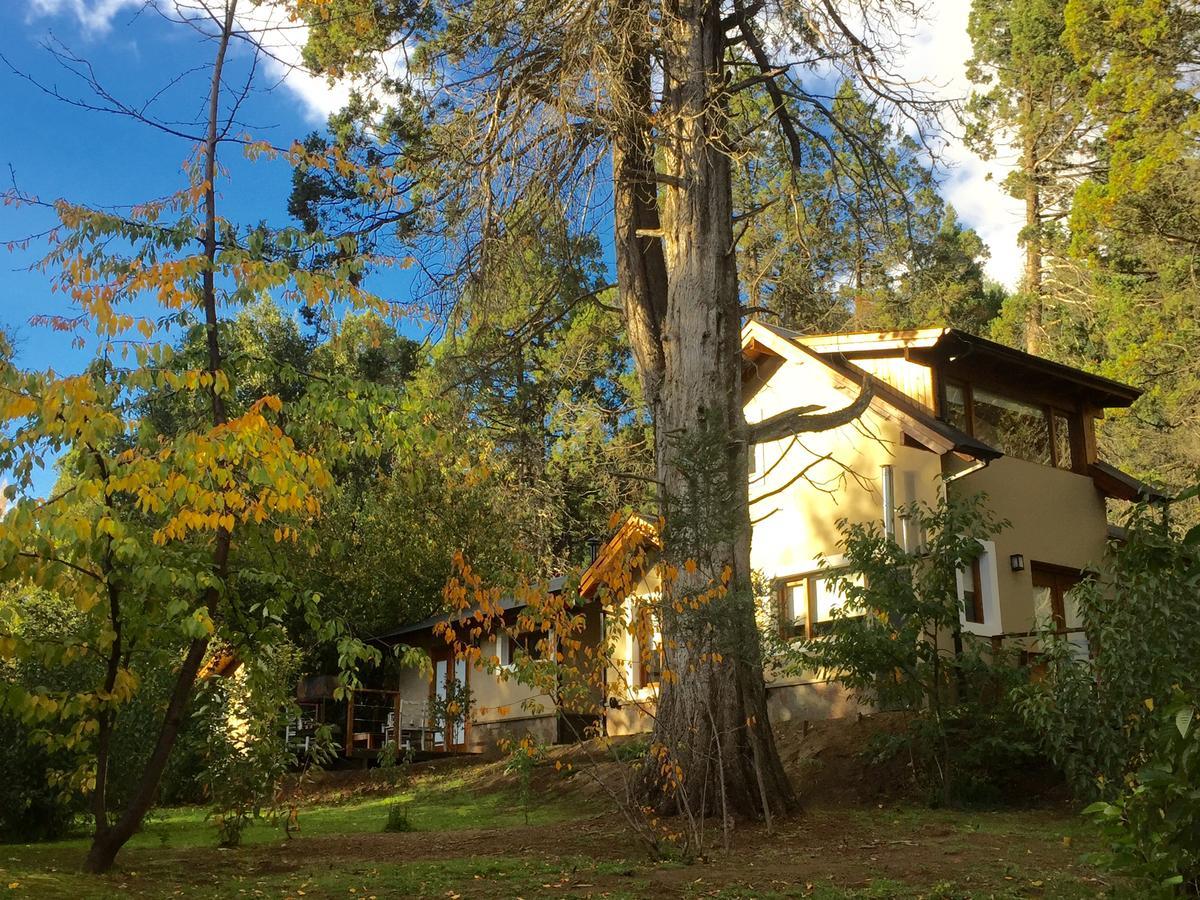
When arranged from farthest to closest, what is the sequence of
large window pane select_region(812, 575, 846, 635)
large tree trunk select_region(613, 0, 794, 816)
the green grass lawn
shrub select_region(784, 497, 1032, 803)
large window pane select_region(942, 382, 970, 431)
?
large window pane select_region(942, 382, 970, 431)
large window pane select_region(812, 575, 846, 635)
shrub select_region(784, 497, 1032, 803)
large tree trunk select_region(613, 0, 794, 816)
the green grass lawn

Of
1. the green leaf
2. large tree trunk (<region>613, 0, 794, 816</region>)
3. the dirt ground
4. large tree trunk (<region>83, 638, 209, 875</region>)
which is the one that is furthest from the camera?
large tree trunk (<region>613, 0, 794, 816</region>)

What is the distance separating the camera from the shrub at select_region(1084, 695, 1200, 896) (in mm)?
4371

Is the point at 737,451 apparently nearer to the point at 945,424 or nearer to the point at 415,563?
the point at 945,424

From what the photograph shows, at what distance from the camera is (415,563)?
26.4 meters

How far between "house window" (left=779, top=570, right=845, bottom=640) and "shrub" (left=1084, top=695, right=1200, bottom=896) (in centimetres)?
1197

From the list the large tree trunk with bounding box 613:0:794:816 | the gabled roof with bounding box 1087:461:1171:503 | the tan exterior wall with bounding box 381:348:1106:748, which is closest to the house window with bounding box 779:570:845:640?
the tan exterior wall with bounding box 381:348:1106:748

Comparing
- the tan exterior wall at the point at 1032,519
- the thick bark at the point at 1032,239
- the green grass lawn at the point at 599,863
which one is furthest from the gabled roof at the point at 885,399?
the thick bark at the point at 1032,239

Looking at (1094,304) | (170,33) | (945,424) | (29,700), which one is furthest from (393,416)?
(1094,304)

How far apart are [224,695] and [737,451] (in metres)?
5.67

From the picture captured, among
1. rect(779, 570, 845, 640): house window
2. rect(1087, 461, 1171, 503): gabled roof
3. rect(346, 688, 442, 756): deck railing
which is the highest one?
rect(1087, 461, 1171, 503): gabled roof

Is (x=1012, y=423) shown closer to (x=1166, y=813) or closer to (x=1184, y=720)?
(x=1166, y=813)

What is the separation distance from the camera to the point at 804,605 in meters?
17.8

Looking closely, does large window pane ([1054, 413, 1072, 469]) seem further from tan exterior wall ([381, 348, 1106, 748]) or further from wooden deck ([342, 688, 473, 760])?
wooden deck ([342, 688, 473, 760])

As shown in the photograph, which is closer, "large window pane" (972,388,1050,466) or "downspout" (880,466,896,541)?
"downspout" (880,466,896,541)
